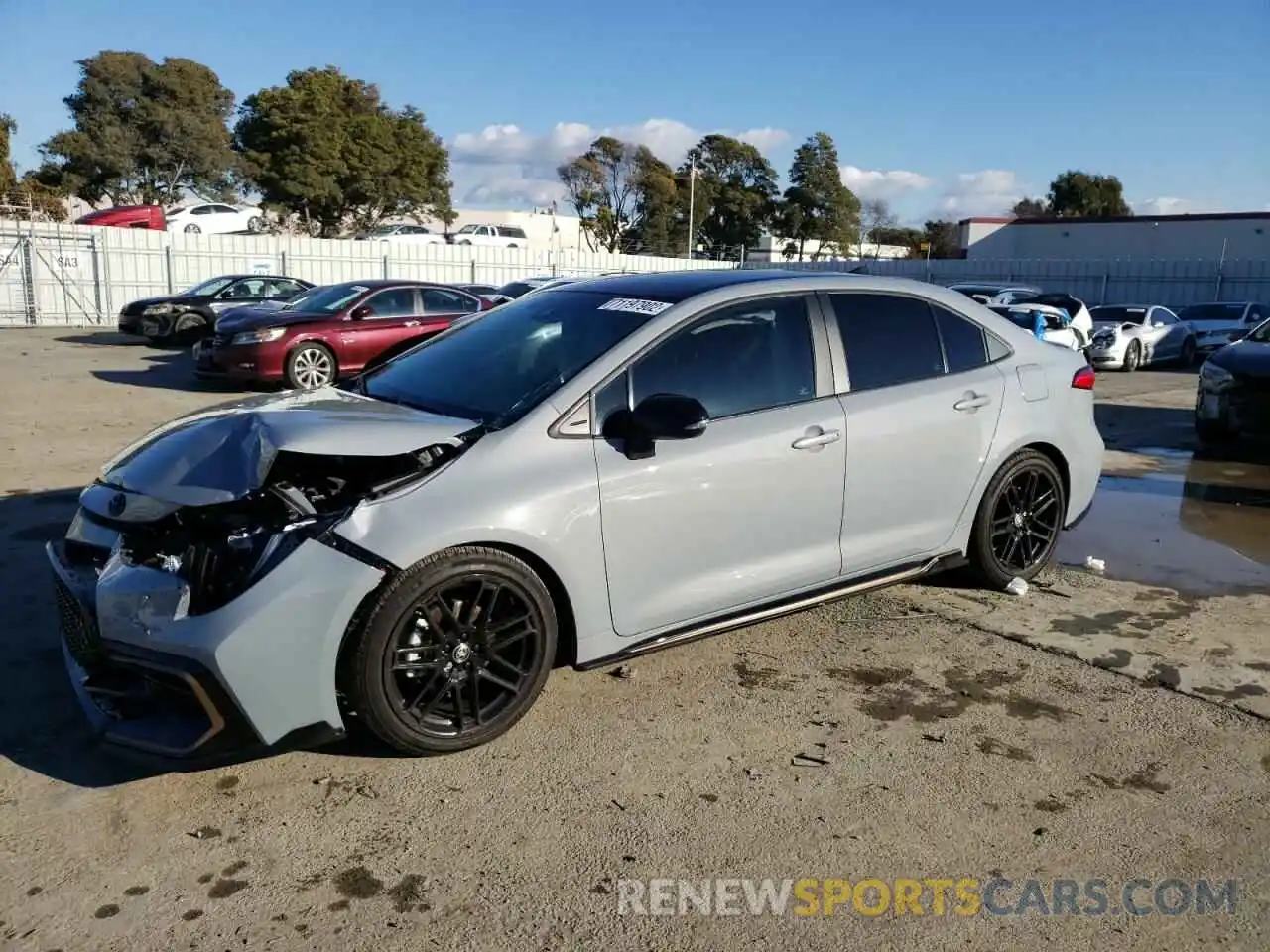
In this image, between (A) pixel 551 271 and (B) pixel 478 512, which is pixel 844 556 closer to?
(B) pixel 478 512

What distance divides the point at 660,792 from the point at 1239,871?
1.74 metres

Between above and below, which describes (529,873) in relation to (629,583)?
below

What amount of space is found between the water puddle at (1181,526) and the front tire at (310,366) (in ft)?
30.9

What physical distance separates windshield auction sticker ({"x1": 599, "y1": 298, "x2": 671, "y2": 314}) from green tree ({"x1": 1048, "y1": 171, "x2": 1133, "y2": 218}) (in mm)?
82399

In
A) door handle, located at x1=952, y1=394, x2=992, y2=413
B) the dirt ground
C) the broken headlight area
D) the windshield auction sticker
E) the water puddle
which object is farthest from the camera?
the water puddle

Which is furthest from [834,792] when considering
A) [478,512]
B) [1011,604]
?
[1011,604]

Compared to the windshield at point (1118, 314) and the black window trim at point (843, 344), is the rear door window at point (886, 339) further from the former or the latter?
the windshield at point (1118, 314)

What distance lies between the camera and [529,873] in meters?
2.88

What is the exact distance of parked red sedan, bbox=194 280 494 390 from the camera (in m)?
13.0

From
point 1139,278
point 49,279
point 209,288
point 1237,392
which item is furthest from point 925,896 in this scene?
point 1139,278

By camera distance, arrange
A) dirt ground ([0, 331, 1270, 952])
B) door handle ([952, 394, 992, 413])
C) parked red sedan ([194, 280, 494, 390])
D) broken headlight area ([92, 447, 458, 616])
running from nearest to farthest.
→ dirt ground ([0, 331, 1270, 952])
broken headlight area ([92, 447, 458, 616])
door handle ([952, 394, 992, 413])
parked red sedan ([194, 280, 494, 390])

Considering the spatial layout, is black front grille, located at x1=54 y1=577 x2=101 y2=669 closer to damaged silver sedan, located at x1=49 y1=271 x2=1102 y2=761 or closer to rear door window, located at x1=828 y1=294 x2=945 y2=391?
damaged silver sedan, located at x1=49 y1=271 x2=1102 y2=761

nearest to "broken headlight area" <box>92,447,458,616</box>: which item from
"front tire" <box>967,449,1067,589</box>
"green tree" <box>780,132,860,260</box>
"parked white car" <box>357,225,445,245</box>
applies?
"front tire" <box>967,449,1067,589</box>

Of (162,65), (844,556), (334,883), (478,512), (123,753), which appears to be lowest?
(334,883)
